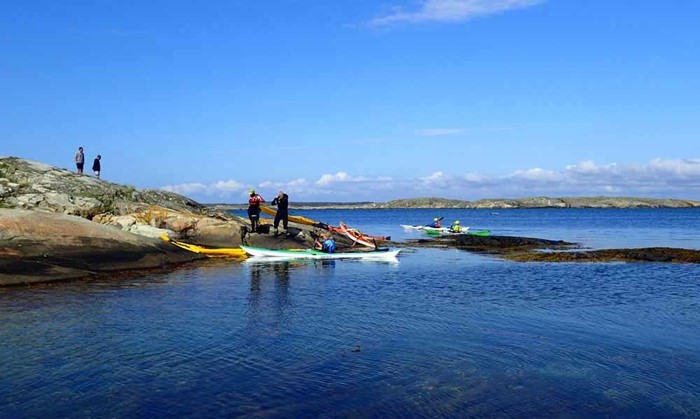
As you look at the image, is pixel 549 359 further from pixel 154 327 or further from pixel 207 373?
pixel 154 327

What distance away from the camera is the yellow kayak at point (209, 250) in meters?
34.3

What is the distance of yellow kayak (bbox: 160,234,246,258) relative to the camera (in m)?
34.3

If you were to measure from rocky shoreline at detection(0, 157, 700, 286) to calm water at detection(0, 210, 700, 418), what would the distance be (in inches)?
120

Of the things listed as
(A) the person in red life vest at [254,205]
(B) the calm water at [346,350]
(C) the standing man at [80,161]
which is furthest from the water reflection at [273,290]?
(C) the standing man at [80,161]

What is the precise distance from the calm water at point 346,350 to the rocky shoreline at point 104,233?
3056 millimetres

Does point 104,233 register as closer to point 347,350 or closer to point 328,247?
point 328,247

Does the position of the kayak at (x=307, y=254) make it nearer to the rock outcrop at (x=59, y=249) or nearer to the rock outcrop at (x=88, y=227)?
the rock outcrop at (x=88, y=227)

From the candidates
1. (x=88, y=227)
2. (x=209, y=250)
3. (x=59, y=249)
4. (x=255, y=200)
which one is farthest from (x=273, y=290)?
(x=255, y=200)

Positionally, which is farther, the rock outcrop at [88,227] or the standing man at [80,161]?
the standing man at [80,161]

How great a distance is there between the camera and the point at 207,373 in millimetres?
12039

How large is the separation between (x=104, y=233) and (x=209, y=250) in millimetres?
8273

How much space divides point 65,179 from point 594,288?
33226 millimetres

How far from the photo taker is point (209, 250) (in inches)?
1393

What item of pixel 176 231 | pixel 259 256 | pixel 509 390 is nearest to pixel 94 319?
pixel 509 390
